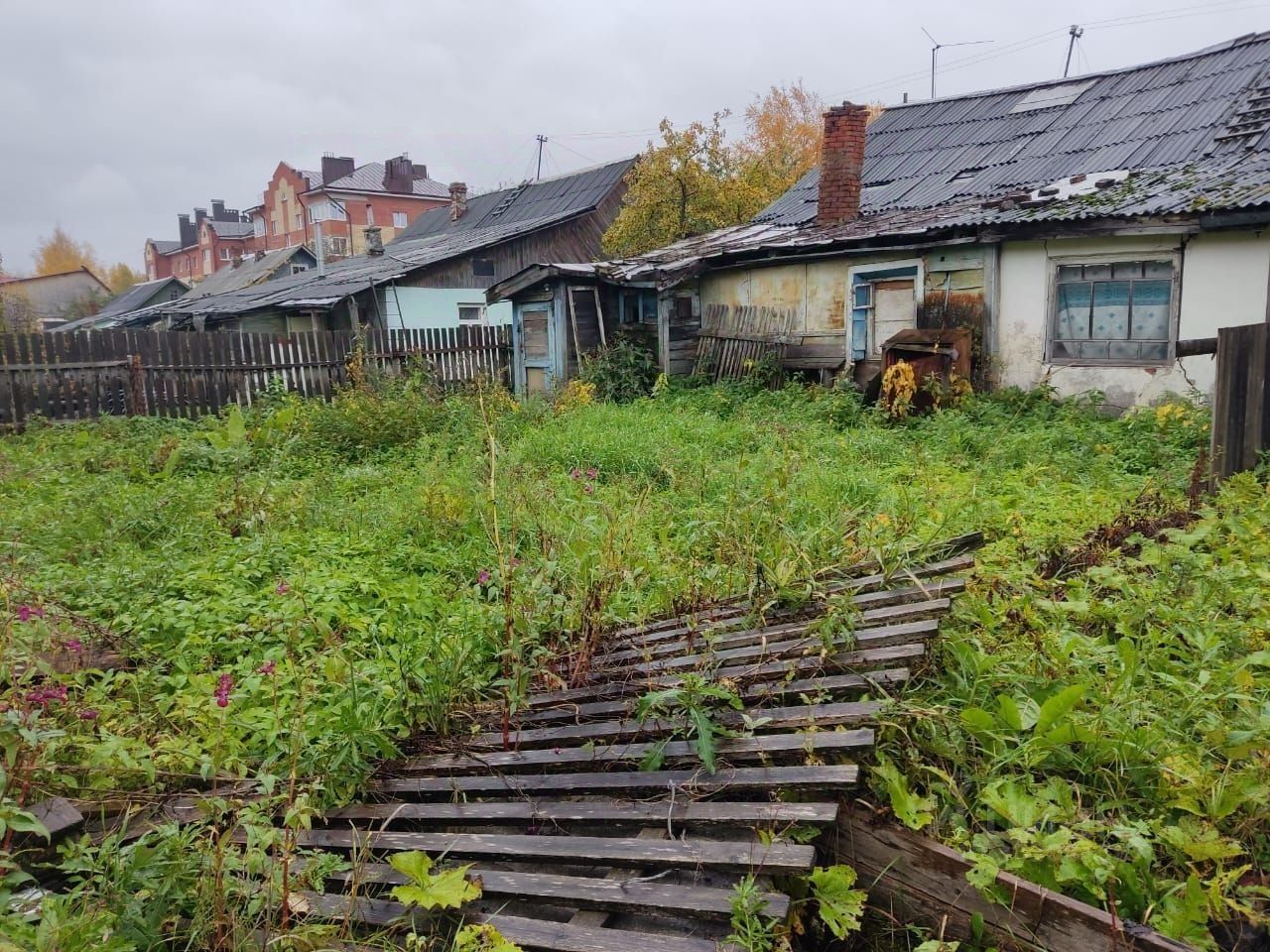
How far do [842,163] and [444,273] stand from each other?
11.8 m

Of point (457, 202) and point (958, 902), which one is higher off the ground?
point (457, 202)

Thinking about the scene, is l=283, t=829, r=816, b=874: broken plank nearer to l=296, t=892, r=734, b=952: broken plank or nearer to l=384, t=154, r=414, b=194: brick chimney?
→ l=296, t=892, r=734, b=952: broken plank

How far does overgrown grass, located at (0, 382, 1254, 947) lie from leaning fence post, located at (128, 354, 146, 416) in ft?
11.3

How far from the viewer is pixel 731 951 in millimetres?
2000

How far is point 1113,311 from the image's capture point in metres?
9.49

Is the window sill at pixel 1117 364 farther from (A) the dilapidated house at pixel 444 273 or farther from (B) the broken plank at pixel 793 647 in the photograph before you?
(A) the dilapidated house at pixel 444 273

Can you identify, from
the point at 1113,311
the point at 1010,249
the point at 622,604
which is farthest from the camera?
the point at 1010,249

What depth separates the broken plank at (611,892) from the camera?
2.10 m

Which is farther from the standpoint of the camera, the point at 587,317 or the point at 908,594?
the point at 587,317

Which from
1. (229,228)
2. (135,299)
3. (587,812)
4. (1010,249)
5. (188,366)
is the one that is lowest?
(587,812)

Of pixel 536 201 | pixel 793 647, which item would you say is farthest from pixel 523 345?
pixel 536 201

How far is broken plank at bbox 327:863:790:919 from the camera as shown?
2100 mm

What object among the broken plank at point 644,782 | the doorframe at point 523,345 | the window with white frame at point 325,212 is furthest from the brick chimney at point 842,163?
the window with white frame at point 325,212

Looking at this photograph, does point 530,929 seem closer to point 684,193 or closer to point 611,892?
point 611,892
